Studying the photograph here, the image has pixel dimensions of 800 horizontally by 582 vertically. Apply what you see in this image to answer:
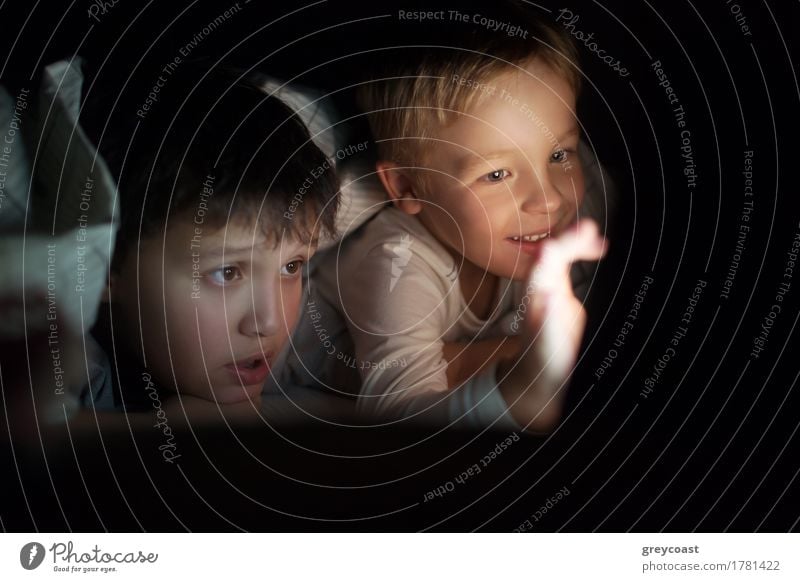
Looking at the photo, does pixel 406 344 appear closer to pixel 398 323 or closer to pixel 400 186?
pixel 398 323

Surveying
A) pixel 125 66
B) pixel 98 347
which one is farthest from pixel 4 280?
pixel 125 66

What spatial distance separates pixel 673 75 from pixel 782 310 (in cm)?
28

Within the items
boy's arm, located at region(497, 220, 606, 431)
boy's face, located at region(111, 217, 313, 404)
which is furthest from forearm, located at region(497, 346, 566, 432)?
boy's face, located at region(111, 217, 313, 404)

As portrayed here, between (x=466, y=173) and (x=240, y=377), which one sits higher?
(x=466, y=173)

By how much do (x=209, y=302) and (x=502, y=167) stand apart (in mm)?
335

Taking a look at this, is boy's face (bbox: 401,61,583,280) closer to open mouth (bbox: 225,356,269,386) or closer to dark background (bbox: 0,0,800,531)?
dark background (bbox: 0,0,800,531)

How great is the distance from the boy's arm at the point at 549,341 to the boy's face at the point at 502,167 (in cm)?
5

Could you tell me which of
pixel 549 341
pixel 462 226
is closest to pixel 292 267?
pixel 462 226

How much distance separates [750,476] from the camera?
1.23 m

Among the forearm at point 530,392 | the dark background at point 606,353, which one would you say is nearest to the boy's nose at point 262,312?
the dark background at point 606,353

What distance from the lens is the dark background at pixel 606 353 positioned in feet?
3.82

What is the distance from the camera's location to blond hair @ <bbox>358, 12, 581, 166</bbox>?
3.81 feet

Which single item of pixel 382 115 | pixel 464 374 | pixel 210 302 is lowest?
pixel 464 374

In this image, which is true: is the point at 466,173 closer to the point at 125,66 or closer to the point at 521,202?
the point at 521,202
